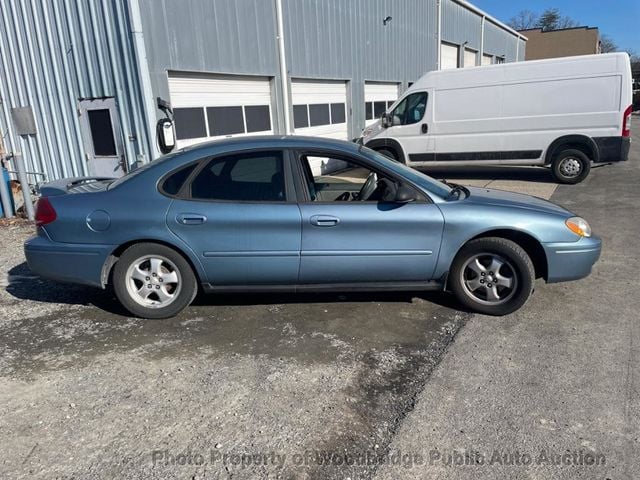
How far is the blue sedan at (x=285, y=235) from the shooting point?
3.80m

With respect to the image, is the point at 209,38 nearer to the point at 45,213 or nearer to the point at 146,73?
the point at 146,73

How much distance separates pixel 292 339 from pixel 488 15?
86.9 ft

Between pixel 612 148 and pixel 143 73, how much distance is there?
917 cm

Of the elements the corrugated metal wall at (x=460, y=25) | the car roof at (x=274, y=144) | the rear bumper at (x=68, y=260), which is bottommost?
the rear bumper at (x=68, y=260)

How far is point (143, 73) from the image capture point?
754 centimetres

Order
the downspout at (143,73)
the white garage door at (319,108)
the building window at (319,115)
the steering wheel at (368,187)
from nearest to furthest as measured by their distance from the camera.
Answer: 1. the steering wheel at (368,187)
2. the downspout at (143,73)
3. the white garage door at (319,108)
4. the building window at (319,115)

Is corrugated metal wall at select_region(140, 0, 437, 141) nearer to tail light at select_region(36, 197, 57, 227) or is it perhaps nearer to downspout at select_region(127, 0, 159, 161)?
downspout at select_region(127, 0, 159, 161)

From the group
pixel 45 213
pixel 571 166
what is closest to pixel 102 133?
pixel 45 213

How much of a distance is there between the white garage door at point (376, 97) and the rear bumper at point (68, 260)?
12.4 m

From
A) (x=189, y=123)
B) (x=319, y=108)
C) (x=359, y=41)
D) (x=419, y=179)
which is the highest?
(x=359, y=41)

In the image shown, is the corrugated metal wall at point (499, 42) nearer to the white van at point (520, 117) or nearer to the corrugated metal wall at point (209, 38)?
the white van at point (520, 117)

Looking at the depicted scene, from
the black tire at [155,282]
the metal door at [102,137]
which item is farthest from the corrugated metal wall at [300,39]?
the black tire at [155,282]

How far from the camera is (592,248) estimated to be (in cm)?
388

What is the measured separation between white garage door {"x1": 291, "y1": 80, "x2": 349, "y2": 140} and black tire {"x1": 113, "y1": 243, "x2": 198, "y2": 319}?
8.21 m
